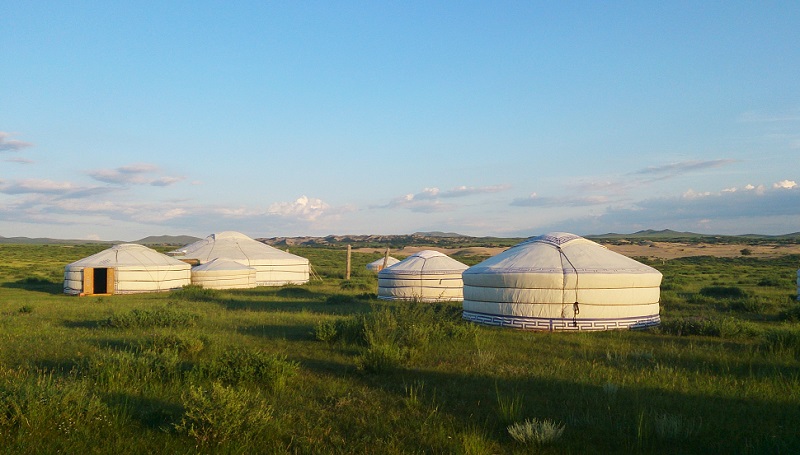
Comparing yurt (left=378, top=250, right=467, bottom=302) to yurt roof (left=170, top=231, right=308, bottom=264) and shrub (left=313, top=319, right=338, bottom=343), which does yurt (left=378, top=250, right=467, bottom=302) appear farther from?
yurt roof (left=170, top=231, right=308, bottom=264)

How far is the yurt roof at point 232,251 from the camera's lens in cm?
2762

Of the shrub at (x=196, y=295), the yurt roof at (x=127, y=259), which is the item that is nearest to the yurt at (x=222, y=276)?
the yurt roof at (x=127, y=259)

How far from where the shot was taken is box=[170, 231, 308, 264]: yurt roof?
27.6 metres

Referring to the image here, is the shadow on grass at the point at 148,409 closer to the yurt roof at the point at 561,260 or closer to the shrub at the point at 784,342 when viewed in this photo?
the shrub at the point at 784,342

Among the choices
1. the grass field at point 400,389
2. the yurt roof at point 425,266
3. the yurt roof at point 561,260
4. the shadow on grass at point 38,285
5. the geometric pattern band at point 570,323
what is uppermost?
the yurt roof at point 561,260

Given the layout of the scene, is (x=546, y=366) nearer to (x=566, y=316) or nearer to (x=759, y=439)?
(x=759, y=439)

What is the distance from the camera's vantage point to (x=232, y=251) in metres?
28.1

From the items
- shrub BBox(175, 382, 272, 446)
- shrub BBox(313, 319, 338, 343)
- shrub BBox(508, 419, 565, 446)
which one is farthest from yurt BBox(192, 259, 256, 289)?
shrub BBox(508, 419, 565, 446)

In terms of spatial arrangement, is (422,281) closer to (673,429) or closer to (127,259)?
(127,259)

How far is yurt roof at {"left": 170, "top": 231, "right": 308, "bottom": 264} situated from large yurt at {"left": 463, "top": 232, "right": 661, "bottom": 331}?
57.5 ft

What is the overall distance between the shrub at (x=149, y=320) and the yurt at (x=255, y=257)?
49.2 ft

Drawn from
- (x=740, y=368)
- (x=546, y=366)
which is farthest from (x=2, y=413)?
(x=740, y=368)

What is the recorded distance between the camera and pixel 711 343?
895 cm

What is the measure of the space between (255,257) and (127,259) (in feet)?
19.7
